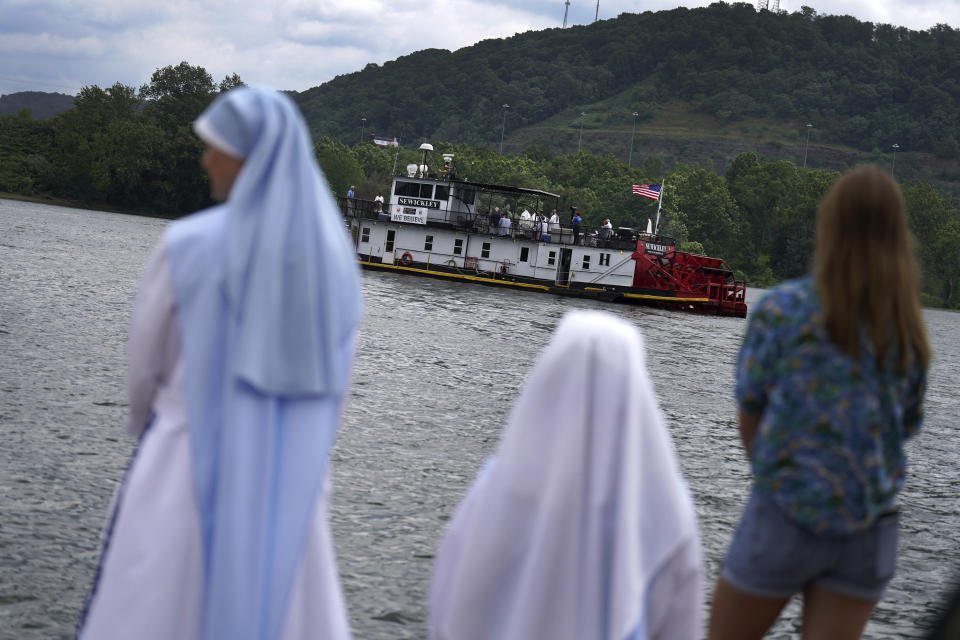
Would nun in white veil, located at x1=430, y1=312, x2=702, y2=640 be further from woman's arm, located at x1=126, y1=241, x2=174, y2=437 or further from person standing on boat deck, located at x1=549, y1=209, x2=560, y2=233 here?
person standing on boat deck, located at x1=549, y1=209, x2=560, y2=233

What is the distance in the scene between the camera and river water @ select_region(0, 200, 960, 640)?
6.88 meters

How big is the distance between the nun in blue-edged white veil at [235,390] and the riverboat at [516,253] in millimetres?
42571

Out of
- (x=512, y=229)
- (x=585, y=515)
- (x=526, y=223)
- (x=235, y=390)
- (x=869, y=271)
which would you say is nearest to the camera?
(x=585, y=515)

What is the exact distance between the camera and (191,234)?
9.15 feet

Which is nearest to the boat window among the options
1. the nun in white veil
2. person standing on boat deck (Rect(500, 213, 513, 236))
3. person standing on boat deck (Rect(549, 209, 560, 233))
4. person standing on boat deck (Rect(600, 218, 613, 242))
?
person standing on boat deck (Rect(500, 213, 513, 236))

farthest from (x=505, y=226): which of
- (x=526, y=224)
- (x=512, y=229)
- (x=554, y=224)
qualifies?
(x=554, y=224)

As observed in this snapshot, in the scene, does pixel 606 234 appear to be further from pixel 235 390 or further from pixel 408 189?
pixel 235 390

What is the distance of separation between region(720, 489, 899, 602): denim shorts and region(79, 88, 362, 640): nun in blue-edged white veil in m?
1.37

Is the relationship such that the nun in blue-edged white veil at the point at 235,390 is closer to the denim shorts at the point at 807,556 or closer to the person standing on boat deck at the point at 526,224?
the denim shorts at the point at 807,556

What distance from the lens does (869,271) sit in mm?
3014

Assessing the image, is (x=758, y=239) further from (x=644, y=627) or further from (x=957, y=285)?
(x=644, y=627)

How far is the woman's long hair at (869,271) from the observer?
3.01 metres

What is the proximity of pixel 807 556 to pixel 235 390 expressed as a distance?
1.78m

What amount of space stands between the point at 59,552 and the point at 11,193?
99.6 m
